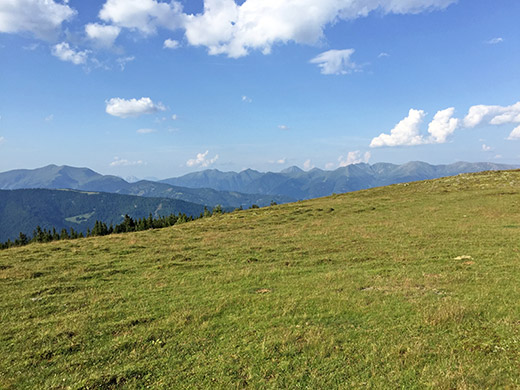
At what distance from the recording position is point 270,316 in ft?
39.7

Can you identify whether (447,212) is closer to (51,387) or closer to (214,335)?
(214,335)

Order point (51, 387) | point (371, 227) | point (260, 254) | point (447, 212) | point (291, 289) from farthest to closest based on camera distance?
point (447, 212)
point (371, 227)
point (260, 254)
point (291, 289)
point (51, 387)

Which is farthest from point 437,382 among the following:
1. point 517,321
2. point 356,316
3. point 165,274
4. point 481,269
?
point 165,274

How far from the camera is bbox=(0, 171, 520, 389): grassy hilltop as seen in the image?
326 inches

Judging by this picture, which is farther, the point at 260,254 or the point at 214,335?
the point at 260,254

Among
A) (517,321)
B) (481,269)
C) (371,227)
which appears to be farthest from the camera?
(371,227)

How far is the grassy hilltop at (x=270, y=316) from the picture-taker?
8.27 metres

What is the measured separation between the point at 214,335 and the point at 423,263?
1488 cm

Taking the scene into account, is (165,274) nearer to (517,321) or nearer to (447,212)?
(517,321)

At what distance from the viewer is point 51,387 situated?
8.09 metres

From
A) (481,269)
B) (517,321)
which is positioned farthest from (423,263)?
(517,321)

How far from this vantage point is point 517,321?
33.9 feet

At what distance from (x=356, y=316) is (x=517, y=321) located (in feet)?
18.3

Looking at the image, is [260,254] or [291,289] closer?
[291,289]
